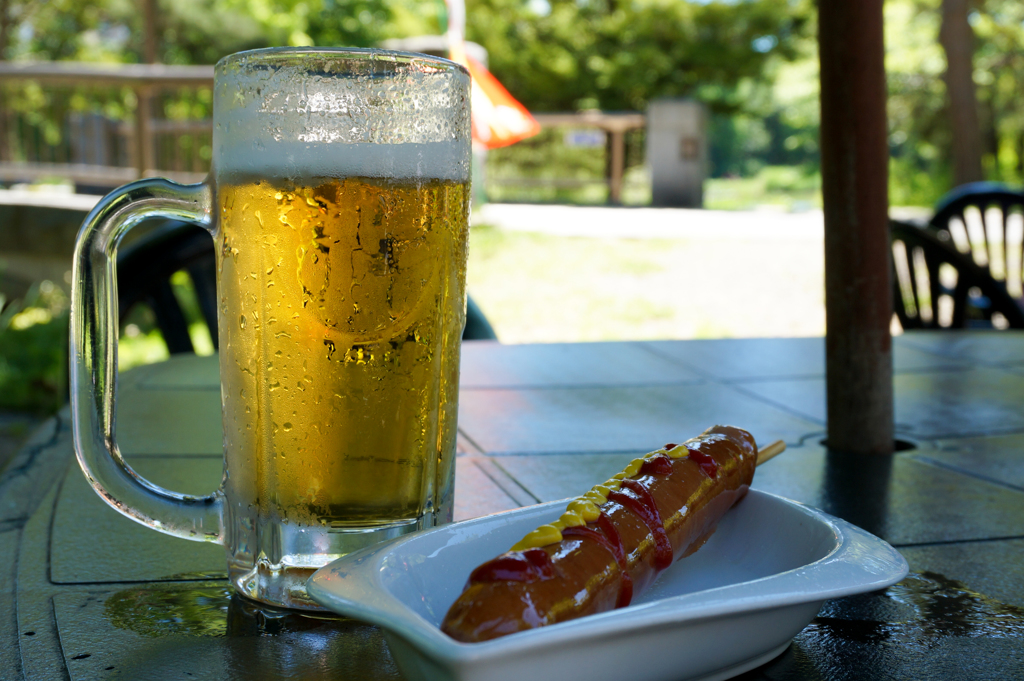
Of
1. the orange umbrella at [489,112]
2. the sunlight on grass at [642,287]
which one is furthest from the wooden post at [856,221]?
the orange umbrella at [489,112]

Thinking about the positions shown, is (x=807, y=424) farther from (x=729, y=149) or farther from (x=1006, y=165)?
(x=729, y=149)

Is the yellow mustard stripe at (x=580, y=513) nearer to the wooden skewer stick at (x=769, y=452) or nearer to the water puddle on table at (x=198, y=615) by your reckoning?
the wooden skewer stick at (x=769, y=452)

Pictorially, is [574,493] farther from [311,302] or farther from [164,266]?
[164,266]

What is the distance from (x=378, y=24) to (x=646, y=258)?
11.8 metres

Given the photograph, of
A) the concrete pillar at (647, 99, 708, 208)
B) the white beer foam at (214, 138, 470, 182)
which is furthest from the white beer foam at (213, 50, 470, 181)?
the concrete pillar at (647, 99, 708, 208)

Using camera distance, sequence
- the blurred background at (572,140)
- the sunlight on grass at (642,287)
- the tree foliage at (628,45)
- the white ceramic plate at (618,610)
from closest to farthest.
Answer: the white ceramic plate at (618,610), the sunlight on grass at (642,287), the blurred background at (572,140), the tree foliage at (628,45)

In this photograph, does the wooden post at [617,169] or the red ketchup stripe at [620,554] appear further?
the wooden post at [617,169]

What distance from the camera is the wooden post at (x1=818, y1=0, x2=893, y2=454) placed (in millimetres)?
1184

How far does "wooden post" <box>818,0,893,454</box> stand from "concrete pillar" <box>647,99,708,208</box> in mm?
13742

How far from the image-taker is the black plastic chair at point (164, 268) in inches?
89.6

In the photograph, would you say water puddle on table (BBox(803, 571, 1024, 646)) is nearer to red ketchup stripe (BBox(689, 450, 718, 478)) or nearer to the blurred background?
red ketchup stripe (BBox(689, 450, 718, 478))

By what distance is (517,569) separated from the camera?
52 centimetres

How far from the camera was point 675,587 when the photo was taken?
722 millimetres

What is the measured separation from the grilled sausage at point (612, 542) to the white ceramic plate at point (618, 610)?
0.03 m
